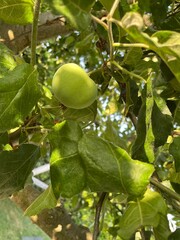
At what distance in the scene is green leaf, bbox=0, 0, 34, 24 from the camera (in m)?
0.74

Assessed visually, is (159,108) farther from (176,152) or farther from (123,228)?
(123,228)

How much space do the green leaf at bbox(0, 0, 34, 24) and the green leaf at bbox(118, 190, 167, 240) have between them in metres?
0.35

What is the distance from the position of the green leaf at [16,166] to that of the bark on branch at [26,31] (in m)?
0.85

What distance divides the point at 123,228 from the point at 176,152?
152mm

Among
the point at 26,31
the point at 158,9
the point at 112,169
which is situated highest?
the point at 158,9

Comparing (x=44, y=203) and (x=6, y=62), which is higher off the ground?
(x=6, y=62)

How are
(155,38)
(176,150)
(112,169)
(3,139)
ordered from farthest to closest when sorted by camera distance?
(3,139) → (176,150) → (112,169) → (155,38)

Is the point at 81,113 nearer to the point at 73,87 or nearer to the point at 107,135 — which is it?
the point at 107,135

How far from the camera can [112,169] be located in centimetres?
66

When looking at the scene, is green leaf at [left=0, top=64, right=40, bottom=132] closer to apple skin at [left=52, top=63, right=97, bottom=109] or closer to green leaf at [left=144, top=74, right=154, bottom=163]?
apple skin at [left=52, top=63, right=97, bottom=109]

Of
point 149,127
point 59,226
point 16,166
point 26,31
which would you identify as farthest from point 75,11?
point 26,31

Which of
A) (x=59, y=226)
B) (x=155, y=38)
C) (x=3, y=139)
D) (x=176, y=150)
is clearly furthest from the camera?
(x=59, y=226)

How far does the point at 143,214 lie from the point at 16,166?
0.78 ft

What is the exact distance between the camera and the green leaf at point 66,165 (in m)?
0.68
